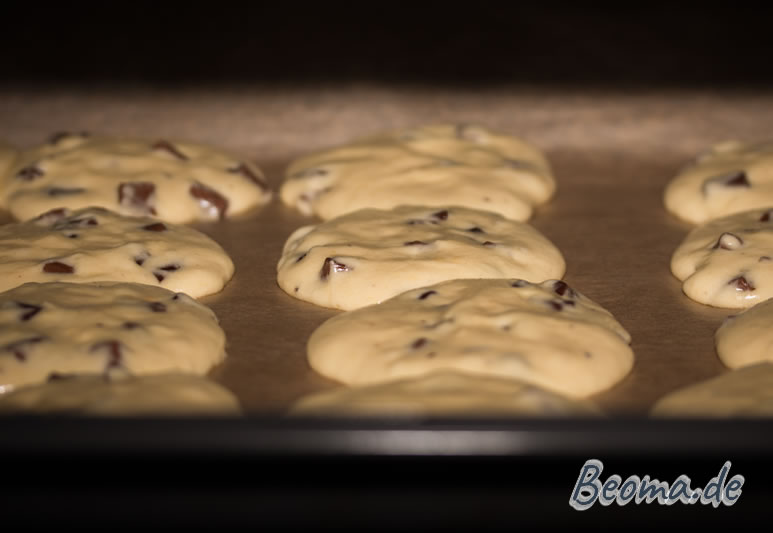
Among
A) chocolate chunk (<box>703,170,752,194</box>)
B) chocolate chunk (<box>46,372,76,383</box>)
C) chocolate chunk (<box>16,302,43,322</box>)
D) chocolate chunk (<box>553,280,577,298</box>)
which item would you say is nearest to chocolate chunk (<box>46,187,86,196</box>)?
chocolate chunk (<box>16,302,43,322</box>)

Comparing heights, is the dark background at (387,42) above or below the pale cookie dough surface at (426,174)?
above

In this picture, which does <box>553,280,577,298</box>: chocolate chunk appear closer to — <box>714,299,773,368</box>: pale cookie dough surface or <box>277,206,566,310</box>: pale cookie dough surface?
<box>277,206,566,310</box>: pale cookie dough surface

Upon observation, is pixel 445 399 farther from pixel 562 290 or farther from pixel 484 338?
pixel 562 290

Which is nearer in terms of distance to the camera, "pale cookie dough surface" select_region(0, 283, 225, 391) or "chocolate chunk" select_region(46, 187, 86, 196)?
"pale cookie dough surface" select_region(0, 283, 225, 391)

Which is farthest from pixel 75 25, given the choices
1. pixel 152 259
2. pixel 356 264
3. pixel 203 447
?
pixel 203 447

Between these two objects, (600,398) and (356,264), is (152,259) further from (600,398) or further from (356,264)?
(600,398)

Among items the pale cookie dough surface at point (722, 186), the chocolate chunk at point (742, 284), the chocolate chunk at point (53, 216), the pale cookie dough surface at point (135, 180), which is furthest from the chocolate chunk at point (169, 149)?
the chocolate chunk at point (742, 284)

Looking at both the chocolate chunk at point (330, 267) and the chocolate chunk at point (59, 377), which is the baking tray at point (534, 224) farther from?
the chocolate chunk at point (59, 377)

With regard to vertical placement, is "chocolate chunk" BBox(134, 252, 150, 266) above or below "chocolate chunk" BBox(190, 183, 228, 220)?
below
